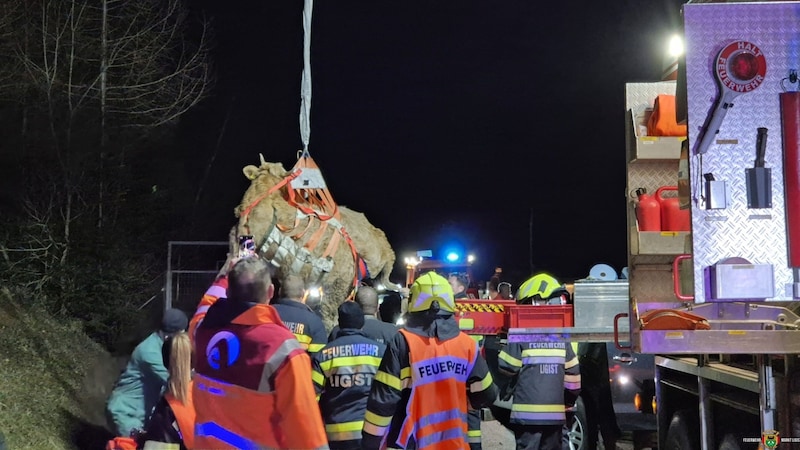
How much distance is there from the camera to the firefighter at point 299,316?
6.29m

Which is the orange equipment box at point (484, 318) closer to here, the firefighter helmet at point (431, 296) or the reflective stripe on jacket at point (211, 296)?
the firefighter helmet at point (431, 296)

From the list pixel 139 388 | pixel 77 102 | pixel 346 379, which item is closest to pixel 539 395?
pixel 346 379

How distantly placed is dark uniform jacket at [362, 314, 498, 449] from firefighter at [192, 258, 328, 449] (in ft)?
3.79

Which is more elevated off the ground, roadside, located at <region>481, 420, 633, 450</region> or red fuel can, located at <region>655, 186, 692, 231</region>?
red fuel can, located at <region>655, 186, 692, 231</region>

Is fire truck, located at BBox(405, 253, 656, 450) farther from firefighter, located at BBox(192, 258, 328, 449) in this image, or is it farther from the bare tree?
the bare tree

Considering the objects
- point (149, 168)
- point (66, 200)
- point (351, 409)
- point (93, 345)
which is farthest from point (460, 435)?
point (149, 168)

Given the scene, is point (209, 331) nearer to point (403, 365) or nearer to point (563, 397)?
point (403, 365)

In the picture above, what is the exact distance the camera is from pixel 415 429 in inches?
201

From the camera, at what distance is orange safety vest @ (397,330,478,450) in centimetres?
504

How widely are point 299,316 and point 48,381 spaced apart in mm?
4470

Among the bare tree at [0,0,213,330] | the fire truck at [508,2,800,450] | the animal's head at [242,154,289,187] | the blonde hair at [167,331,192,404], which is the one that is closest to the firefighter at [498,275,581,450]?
the fire truck at [508,2,800,450]

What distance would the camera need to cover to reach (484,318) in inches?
299

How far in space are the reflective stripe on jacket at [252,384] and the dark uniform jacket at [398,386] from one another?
3.94 feet

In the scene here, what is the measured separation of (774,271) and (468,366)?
6.13 feet
